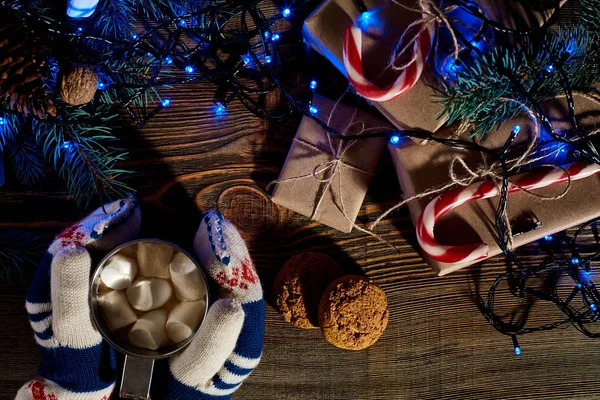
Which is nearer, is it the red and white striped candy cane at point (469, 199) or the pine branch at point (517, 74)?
the pine branch at point (517, 74)

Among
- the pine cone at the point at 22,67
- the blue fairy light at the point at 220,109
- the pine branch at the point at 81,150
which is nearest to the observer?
the pine cone at the point at 22,67

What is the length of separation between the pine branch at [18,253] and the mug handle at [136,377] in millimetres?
288

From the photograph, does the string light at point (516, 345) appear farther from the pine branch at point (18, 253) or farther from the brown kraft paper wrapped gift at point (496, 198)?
the pine branch at point (18, 253)

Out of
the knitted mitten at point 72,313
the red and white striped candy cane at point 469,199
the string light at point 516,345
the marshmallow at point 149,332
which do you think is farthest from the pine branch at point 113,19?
the string light at point 516,345

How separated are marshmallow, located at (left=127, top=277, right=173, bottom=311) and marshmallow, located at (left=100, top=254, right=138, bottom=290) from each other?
1 cm

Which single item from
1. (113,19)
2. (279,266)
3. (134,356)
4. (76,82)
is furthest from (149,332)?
(113,19)

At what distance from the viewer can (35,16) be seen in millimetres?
795

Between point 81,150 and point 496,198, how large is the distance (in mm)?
764

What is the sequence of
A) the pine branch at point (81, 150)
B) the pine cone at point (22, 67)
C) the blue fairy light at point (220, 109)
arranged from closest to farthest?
the pine cone at point (22, 67) < the pine branch at point (81, 150) < the blue fairy light at point (220, 109)

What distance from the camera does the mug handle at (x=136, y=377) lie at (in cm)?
87

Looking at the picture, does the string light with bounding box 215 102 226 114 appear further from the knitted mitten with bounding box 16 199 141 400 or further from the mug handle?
the mug handle

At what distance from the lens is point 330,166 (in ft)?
3.12

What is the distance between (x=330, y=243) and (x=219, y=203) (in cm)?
25

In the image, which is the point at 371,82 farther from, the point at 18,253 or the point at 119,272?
the point at 18,253
